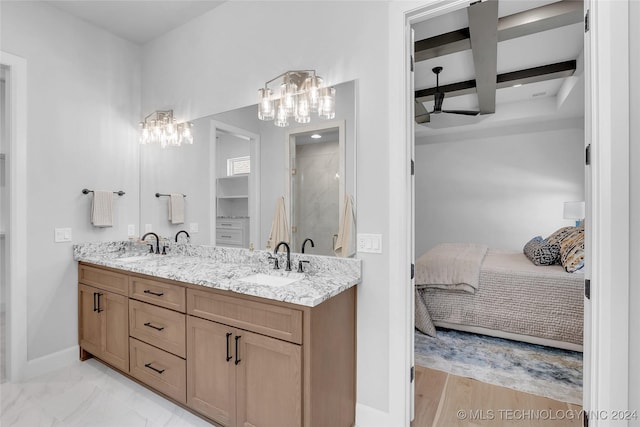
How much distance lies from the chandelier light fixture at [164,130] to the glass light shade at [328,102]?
4.39 feet

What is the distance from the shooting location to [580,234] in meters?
3.22

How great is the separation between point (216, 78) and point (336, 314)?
2032mm

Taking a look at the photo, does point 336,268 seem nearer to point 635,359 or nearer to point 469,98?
point 635,359

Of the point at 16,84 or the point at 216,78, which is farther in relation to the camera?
Answer: the point at 216,78

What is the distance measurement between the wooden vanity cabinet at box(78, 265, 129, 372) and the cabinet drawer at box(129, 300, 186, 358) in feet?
0.35

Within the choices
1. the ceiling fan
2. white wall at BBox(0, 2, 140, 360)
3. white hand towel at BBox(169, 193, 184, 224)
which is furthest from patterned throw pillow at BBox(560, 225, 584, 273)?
white wall at BBox(0, 2, 140, 360)

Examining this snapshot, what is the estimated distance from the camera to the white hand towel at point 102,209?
8.63 ft

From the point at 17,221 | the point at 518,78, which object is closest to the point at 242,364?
the point at 17,221

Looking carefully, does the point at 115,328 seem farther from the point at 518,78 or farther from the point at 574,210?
the point at 574,210

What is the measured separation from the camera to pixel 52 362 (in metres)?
2.42

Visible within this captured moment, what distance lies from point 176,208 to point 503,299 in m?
3.11

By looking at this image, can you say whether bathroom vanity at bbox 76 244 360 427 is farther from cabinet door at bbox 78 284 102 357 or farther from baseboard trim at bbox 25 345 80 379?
baseboard trim at bbox 25 345 80 379

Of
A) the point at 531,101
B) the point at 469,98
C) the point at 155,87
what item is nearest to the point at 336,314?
the point at 155,87

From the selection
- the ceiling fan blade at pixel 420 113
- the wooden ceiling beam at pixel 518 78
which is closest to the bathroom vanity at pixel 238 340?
the ceiling fan blade at pixel 420 113
